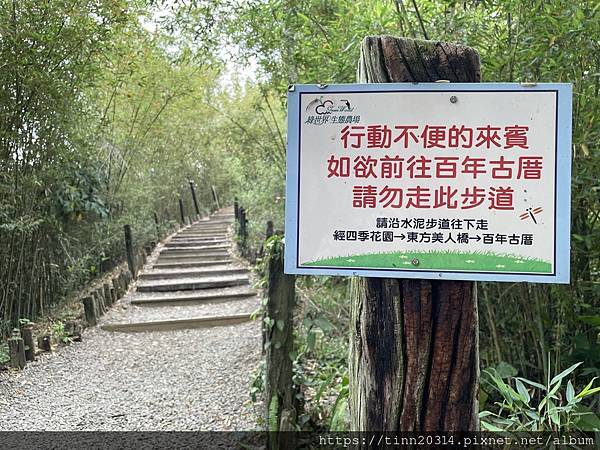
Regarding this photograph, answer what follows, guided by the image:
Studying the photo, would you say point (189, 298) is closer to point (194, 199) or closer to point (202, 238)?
point (202, 238)

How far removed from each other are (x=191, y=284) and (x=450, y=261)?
5.71 metres

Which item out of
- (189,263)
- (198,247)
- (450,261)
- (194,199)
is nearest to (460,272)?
(450,261)

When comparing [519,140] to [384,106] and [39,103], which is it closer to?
[384,106]

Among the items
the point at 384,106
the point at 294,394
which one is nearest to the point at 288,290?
the point at 294,394

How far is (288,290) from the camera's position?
249cm

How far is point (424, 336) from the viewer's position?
117cm

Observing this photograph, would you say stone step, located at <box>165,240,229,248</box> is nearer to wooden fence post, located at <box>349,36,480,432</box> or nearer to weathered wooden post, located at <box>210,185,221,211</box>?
weathered wooden post, located at <box>210,185,221,211</box>

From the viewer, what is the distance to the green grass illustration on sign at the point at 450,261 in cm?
110

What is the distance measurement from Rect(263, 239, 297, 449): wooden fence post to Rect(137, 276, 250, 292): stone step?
4.21 m

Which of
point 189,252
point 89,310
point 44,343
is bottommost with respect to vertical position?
point 44,343

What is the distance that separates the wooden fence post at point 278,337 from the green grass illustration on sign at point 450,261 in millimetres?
1270

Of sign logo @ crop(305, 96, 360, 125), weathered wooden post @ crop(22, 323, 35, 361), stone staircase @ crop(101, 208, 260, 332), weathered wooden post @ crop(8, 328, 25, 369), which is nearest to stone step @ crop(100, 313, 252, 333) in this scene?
stone staircase @ crop(101, 208, 260, 332)

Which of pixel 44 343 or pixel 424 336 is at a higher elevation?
pixel 424 336

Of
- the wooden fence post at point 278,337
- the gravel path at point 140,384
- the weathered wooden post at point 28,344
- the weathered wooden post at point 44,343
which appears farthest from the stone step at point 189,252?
the wooden fence post at point 278,337
